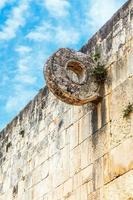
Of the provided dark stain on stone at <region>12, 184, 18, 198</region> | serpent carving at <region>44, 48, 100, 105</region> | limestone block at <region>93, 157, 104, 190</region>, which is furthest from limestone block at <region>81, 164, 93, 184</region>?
dark stain on stone at <region>12, 184, 18, 198</region>

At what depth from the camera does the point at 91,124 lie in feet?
27.3

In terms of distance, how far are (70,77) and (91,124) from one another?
2.50 ft

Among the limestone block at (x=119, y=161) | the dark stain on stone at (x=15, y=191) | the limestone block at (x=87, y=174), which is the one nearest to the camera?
the limestone block at (x=119, y=161)

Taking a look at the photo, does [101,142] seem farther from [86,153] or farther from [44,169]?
[44,169]

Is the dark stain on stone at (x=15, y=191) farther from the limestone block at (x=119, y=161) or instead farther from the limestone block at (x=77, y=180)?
the limestone block at (x=119, y=161)

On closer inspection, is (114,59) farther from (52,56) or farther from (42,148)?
(42,148)

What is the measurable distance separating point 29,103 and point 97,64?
3.13m

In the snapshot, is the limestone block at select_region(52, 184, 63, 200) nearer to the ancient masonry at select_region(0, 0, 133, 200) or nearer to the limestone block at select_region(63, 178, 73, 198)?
the ancient masonry at select_region(0, 0, 133, 200)

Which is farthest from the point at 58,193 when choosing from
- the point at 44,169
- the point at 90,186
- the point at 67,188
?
the point at 90,186

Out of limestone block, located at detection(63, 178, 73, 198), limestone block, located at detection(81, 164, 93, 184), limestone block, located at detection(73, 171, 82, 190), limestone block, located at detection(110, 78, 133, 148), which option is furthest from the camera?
limestone block, located at detection(63, 178, 73, 198)

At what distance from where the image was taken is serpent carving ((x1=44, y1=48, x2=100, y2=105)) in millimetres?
7973

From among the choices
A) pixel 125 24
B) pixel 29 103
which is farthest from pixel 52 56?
pixel 29 103

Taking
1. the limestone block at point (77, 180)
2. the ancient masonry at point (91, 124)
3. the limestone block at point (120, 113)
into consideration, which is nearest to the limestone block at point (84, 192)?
the ancient masonry at point (91, 124)

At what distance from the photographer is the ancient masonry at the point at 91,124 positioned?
7465 mm
